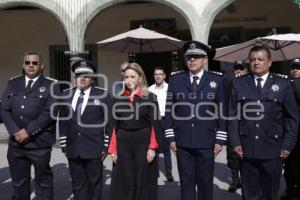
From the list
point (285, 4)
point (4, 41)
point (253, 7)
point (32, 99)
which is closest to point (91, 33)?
point (4, 41)

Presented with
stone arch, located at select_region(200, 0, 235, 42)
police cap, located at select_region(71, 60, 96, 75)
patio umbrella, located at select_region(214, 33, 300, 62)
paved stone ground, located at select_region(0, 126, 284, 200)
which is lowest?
paved stone ground, located at select_region(0, 126, 284, 200)

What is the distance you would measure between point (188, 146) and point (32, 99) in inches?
73.6

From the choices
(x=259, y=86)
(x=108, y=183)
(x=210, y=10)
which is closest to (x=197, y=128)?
(x=259, y=86)

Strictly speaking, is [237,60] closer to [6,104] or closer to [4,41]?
[6,104]

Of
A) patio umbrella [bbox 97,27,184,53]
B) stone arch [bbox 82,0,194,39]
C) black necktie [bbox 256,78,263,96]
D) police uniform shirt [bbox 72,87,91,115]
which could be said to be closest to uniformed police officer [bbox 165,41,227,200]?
black necktie [bbox 256,78,263,96]

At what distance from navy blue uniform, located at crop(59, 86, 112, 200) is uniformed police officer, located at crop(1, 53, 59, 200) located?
0.21 m

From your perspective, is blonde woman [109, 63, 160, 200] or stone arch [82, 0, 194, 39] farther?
stone arch [82, 0, 194, 39]

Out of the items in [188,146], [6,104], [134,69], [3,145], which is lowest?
[3,145]

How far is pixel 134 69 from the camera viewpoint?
4727 millimetres

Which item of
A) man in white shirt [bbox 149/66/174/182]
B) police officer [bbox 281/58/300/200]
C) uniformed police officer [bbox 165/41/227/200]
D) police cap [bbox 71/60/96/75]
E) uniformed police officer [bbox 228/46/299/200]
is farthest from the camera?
man in white shirt [bbox 149/66/174/182]

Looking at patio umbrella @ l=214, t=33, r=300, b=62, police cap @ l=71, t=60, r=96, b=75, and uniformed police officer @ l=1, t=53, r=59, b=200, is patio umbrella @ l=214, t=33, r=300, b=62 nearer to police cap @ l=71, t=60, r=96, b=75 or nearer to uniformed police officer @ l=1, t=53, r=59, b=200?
police cap @ l=71, t=60, r=96, b=75

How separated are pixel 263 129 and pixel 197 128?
0.68 metres

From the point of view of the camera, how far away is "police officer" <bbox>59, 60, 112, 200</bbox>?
513cm

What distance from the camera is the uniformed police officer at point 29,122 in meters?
5.14
